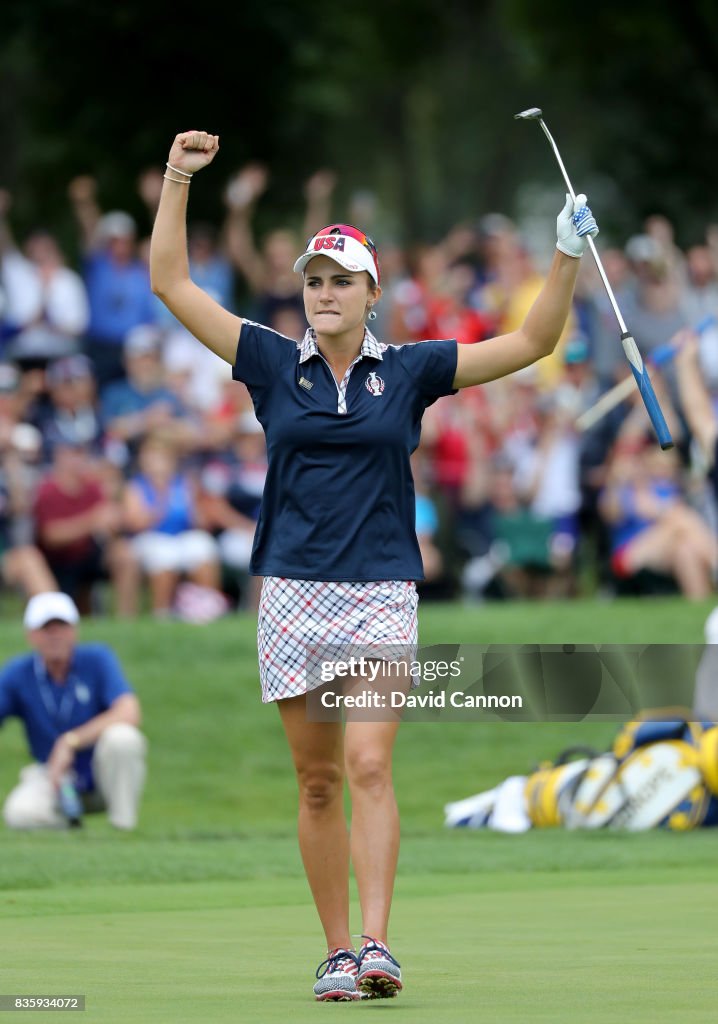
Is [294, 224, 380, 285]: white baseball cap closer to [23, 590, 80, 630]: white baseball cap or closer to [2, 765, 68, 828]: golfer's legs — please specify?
[23, 590, 80, 630]: white baseball cap

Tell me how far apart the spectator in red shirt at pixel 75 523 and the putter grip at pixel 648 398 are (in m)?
10.9

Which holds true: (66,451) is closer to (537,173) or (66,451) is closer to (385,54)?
(385,54)

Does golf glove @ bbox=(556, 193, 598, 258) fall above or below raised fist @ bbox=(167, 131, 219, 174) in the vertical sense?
below

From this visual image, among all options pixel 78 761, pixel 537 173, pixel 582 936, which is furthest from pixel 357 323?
pixel 537 173

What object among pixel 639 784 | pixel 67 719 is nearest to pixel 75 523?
pixel 67 719

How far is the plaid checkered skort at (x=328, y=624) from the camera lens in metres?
6.17

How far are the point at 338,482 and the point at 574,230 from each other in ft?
3.39

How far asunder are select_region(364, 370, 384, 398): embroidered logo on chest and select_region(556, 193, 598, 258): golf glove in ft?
2.15

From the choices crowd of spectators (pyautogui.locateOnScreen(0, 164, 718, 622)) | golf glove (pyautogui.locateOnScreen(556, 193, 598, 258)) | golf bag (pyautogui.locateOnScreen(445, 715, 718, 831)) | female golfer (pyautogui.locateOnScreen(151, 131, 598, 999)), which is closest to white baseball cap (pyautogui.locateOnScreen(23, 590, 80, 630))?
golf bag (pyautogui.locateOnScreen(445, 715, 718, 831))

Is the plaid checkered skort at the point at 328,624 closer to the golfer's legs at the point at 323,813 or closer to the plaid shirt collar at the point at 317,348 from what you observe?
the golfer's legs at the point at 323,813

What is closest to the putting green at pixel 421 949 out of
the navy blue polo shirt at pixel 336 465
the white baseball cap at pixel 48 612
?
the navy blue polo shirt at pixel 336 465

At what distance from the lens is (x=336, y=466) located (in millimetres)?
6195

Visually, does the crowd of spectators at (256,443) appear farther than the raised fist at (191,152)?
Yes

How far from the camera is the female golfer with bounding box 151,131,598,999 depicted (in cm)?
617
